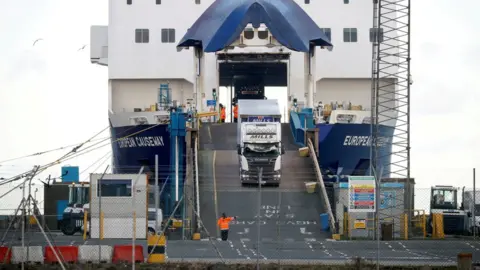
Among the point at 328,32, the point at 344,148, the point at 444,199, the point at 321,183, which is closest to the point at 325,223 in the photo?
the point at 321,183

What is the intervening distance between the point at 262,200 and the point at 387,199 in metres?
4.35

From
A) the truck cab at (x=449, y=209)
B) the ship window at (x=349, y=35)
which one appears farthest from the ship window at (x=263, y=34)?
the truck cab at (x=449, y=209)

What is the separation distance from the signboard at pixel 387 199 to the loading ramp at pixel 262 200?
210 cm

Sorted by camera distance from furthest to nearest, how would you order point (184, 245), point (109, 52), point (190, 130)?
point (109, 52), point (190, 130), point (184, 245)

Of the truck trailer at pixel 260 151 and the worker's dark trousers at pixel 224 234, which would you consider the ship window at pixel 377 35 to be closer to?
the truck trailer at pixel 260 151

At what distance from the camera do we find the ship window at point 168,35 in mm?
60031

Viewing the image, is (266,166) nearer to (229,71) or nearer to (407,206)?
(407,206)

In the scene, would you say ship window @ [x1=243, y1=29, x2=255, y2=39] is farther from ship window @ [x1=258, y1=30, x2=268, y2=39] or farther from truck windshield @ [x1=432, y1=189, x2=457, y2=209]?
truck windshield @ [x1=432, y1=189, x2=457, y2=209]

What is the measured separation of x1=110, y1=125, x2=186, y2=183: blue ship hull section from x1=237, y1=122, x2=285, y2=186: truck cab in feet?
19.7

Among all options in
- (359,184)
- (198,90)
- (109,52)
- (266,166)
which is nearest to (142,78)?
(109,52)

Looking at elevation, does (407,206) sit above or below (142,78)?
below

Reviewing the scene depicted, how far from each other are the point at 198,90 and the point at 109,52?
8.17 metres

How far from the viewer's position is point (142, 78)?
6034cm

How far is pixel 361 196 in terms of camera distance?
39406 mm
